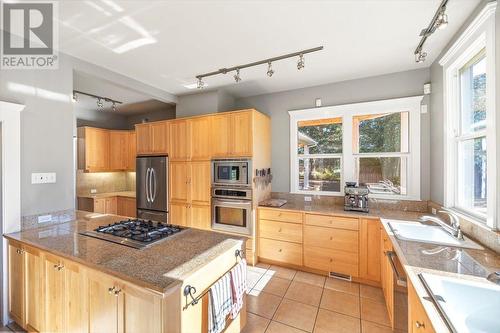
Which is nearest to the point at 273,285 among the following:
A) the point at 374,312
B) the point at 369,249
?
the point at 374,312

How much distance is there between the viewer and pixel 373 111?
3.11 metres

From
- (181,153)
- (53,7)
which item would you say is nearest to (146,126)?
(181,153)

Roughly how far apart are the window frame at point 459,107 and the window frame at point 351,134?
1.76 ft

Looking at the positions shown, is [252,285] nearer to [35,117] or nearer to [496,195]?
[496,195]

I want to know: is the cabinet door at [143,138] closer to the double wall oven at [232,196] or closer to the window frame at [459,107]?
the double wall oven at [232,196]

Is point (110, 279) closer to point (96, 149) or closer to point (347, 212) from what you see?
point (347, 212)

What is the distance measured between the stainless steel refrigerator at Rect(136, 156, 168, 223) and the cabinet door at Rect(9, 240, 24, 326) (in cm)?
187

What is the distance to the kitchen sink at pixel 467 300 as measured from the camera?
97 cm

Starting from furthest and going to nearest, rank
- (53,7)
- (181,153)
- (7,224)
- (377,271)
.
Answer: (181,153), (377,271), (7,224), (53,7)

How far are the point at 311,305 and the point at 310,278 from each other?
55 centimetres

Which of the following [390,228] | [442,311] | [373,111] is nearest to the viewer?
[442,311]

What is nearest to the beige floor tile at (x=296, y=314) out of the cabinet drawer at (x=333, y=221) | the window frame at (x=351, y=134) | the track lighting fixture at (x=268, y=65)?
the cabinet drawer at (x=333, y=221)

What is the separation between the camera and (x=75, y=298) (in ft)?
4.88

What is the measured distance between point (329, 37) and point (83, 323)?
308 cm
